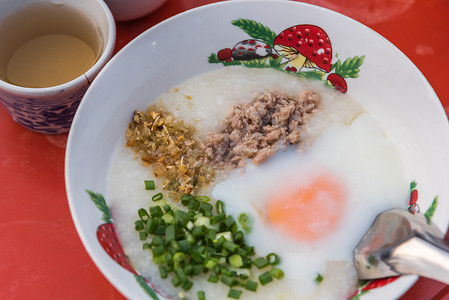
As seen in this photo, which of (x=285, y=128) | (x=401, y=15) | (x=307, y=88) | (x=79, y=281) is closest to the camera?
(x=79, y=281)

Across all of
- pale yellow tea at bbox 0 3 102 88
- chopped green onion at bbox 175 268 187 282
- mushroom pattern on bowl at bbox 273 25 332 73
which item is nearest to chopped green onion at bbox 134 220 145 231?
chopped green onion at bbox 175 268 187 282

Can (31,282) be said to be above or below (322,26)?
below

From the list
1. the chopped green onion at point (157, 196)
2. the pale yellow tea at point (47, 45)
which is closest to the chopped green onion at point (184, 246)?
the chopped green onion at point (157, 196)

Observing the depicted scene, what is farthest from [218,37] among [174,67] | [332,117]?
[332,117]

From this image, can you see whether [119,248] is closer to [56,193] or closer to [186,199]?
[186,199]

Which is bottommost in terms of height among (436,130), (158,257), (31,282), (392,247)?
(31,282)

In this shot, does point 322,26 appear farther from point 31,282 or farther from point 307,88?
point 31,282
